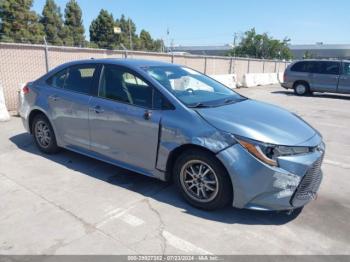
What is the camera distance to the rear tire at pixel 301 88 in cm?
1551

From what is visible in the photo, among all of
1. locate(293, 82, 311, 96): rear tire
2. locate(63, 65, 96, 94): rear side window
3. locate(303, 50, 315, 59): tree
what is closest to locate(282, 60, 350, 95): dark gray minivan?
locate(293, 82, 311, 96): rear tire

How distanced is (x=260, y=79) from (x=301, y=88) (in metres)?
5.61

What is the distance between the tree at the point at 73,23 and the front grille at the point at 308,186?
43300 mm

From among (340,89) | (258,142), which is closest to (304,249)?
(258,142)

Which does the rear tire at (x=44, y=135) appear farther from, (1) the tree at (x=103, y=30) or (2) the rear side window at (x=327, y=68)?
(1) the tree at (x=103, y=30)

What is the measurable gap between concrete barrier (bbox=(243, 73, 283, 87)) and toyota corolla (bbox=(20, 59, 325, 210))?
15216 millimetres

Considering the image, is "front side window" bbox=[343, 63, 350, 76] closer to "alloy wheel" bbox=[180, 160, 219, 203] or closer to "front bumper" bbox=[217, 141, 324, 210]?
"front bumper" bbox=[217, 141, 324, 210]

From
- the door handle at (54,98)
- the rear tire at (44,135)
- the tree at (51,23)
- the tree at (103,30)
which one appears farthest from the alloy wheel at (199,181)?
the tree at (103,30)

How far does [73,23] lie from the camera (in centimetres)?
4316

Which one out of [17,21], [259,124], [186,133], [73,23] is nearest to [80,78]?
[186,133]

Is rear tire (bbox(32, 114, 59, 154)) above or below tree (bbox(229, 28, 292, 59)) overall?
below

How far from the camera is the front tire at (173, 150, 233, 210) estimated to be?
3.26 m

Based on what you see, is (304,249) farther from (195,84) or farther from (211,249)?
(195,84)

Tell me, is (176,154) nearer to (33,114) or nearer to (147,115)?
(147,115)
